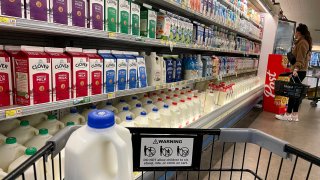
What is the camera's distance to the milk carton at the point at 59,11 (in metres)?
1.28

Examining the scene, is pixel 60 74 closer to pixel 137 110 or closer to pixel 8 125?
pixel 8 125

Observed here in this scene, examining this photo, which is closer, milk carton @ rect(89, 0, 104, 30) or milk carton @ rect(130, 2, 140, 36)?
milk carton @ rect(89, 0, 104, 30)

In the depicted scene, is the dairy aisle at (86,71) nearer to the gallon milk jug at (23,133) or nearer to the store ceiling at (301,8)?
the gallon milk jug at (23,133)

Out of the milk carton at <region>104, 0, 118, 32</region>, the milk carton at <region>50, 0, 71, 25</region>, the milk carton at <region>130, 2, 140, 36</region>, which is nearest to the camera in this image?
the milk carton at <region>50, 0, 71, 25</region>

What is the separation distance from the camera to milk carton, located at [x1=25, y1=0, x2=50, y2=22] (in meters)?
1.17

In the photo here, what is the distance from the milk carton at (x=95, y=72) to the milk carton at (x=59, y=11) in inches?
10.9

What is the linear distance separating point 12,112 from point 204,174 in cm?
200

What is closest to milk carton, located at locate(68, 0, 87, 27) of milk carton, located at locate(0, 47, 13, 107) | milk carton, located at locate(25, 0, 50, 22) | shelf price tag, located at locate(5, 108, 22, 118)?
milk carton, located at locate(25, 0, 50, 22)

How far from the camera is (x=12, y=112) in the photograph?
43.9 inches

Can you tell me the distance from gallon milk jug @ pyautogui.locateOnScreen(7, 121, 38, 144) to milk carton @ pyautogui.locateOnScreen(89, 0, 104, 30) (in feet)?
2.39

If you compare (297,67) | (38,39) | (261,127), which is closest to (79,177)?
(38,39)

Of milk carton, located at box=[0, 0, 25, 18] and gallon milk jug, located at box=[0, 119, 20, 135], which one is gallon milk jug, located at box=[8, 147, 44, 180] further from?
milk carton, located at box=[0, 0, 25, 18]

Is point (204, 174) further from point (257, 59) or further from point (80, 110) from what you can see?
point (257, 59)

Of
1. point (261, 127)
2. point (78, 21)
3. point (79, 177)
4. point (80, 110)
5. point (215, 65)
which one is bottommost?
point (261, 127)
